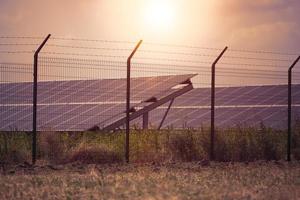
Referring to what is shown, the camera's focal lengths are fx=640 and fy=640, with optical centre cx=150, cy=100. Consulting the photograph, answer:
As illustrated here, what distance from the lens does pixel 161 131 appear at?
1589 cm

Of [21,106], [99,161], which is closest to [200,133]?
[99,161]

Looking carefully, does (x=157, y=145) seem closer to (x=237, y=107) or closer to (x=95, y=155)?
(x=95, y=155)

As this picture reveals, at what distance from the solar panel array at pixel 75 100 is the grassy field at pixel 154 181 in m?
5.50

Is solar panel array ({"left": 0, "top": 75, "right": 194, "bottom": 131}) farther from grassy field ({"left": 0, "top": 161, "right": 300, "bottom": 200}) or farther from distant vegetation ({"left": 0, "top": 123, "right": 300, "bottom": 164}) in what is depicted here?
grassy field ({"left": 0, "top": 161, "right": 300, "bottom": 200})

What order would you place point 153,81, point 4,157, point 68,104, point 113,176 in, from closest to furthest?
point 113,176 < point 4,157 < point 68,104 < point 153,81

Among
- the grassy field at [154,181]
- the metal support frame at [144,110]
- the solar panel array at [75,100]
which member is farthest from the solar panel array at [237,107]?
the grassy field at [154,181]

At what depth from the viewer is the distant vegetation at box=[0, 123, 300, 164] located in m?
14.9

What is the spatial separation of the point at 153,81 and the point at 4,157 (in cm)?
927

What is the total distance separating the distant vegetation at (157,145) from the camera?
48.8 feet

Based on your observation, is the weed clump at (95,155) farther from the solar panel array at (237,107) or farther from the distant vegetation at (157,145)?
the solar panel array at (237,107)

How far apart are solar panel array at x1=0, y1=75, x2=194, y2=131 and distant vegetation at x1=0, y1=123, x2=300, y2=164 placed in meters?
3.14

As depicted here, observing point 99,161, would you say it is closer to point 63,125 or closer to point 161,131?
point 161,131

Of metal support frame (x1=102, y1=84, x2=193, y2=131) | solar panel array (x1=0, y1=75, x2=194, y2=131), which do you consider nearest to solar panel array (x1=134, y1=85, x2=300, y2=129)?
metal support frame (x1=102, y1=84, x2=193, y2=131)

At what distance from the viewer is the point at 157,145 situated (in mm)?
15430
